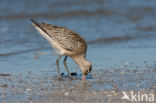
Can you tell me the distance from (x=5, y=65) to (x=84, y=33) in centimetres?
444

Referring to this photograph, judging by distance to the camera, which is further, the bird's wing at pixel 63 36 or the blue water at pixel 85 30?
the blue water at pixel 85 30

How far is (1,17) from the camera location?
1647 cm

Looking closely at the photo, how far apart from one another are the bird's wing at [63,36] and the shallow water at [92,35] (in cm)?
72

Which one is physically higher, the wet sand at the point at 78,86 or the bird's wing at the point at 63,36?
the bird's wing at the point at 63,36

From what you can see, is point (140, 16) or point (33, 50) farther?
point (140, 16)

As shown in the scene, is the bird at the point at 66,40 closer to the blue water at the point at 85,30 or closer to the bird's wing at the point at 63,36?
the bird's wing at the point at 63,36

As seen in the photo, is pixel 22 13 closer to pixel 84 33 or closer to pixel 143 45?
pixel 84 33

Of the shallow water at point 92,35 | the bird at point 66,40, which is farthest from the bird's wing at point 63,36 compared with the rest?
the shallow water at point 92,35

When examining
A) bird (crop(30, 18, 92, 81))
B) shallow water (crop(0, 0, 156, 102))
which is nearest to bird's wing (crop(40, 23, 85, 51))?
bird (crop(30, 18, 92, 81))

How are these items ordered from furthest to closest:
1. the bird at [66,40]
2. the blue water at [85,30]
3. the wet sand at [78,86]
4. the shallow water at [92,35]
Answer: the blue water at [85,30] → the shallow water at [92,35] → the bird at [66,40] → the wet sand at [78,86]

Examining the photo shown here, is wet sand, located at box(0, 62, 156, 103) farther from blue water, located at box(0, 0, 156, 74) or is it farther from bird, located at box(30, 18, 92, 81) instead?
blue water, located at box(0, 0, 156, 74)

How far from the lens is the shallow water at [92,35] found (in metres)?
9.48

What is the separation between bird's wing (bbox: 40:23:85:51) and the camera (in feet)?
29.5

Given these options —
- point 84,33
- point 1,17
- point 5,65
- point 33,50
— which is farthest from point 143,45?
point 1,17
